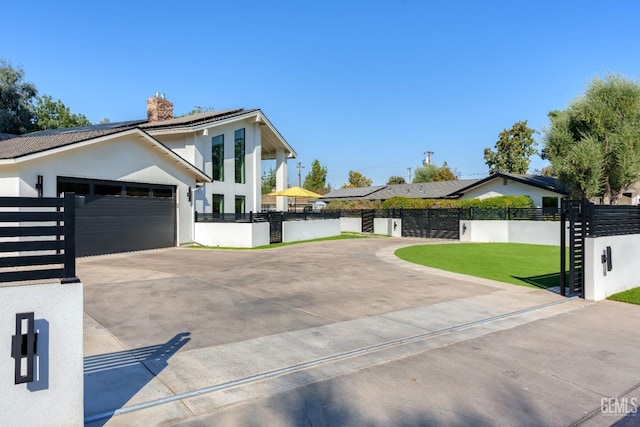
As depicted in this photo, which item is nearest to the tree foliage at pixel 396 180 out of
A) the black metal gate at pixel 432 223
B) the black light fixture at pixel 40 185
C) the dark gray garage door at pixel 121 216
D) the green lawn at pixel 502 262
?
the black metal gate at pixel 432 223

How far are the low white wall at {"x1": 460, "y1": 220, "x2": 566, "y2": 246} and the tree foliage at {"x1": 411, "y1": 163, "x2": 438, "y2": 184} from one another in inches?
1355

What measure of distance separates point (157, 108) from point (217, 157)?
4.82 metres

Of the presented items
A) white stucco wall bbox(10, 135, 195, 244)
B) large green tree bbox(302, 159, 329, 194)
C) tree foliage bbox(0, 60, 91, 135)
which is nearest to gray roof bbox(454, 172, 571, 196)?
white stucco wall bbox(10, 135, 195, 244)

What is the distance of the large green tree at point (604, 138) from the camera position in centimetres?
2091

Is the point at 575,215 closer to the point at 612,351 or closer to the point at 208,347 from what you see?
the point at 612,351

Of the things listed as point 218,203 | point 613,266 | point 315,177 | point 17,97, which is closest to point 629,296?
point 613,266

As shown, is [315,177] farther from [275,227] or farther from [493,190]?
[275,227]

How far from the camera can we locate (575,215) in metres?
7.82

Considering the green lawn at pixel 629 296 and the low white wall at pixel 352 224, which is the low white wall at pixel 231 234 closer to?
the low white wall at pixel 352 224

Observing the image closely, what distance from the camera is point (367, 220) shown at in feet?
91.7

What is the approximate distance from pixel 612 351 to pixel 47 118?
4229cm

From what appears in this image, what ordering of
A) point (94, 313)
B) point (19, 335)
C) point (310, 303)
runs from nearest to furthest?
1. point (19, 335)
2. point (94, 313)
3. point (310, 303)

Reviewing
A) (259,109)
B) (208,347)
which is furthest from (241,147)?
(208,347)

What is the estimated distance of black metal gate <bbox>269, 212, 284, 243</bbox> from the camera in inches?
750
